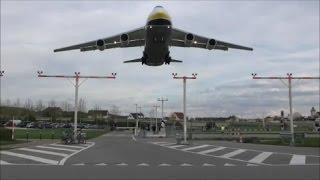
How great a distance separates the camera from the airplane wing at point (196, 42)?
31802 millimetres

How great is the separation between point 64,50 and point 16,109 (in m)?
113

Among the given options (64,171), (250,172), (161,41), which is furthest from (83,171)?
(161,41)

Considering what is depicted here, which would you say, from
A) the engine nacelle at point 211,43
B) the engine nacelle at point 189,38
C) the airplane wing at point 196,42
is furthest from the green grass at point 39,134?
the engine nacelle at point 211,43

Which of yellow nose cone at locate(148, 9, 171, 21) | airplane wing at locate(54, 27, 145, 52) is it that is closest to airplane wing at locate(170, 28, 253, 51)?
airplane wing at locate(54, 27, 145, 52)

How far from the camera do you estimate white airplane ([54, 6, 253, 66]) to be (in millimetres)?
26922

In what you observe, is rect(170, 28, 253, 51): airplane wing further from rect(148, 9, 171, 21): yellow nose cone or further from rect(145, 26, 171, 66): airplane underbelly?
rect(148, 9, 171, 21): yellow nose cone

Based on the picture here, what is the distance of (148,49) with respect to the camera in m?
30.5

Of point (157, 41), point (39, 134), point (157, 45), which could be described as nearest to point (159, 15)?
point (157, 41)

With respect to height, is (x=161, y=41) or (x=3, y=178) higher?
(x=161, y=41)

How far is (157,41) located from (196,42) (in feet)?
17.9

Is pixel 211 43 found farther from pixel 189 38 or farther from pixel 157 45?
pixel 157 45

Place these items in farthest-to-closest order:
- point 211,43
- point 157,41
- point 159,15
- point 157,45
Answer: point 211,43
point 157,45
point 157,41
point 159,15

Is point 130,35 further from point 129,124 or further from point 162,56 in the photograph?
point 129,124

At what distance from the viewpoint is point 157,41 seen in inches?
1129
